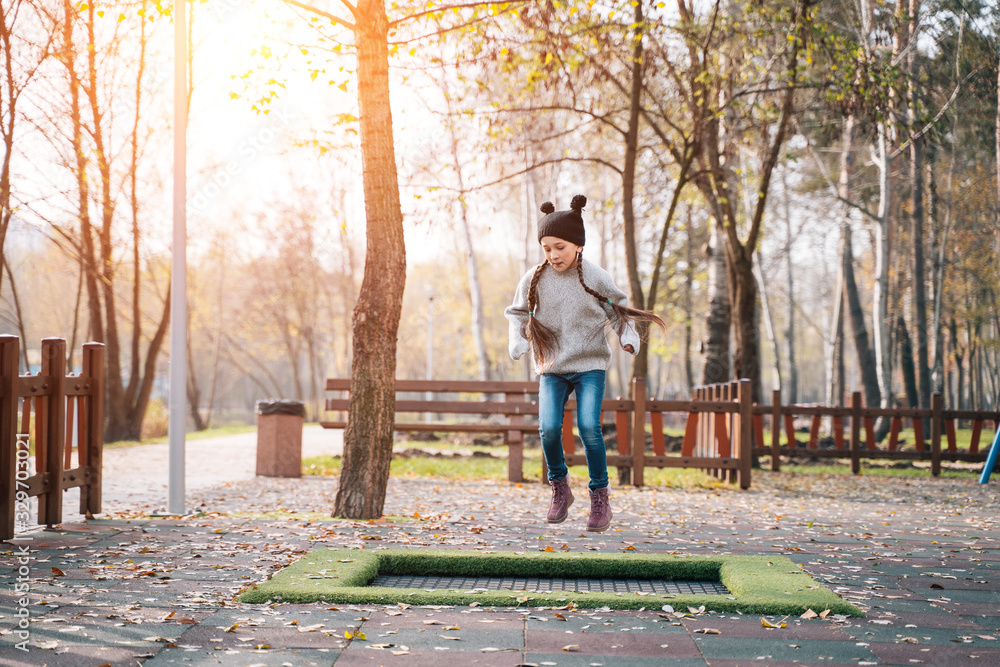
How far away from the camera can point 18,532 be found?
5.41m

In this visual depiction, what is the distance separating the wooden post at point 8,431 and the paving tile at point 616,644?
3.72m

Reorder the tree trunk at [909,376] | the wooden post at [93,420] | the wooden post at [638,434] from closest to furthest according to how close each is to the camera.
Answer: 1. the wooden post at [93,420]
2. the wooden post at [638,434]
3. the tree trunk at [909,376]

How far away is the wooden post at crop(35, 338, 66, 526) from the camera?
584 cm

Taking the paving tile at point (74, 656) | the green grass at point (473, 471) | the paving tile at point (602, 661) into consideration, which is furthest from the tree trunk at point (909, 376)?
the paving tile at point (74, 656)

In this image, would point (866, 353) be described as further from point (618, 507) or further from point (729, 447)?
point (618, 507)

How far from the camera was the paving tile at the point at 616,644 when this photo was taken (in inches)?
119

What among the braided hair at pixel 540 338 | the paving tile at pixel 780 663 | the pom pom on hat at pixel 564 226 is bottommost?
the paving tile at pixel 780 663

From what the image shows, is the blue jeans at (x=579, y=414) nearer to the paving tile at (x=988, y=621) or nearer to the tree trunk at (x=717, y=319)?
the paving tile at (x=988, y=621)

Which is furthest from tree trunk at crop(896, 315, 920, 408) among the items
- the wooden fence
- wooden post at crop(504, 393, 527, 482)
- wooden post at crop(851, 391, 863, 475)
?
the wooden fence

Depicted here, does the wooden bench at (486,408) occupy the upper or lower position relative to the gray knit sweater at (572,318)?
lower

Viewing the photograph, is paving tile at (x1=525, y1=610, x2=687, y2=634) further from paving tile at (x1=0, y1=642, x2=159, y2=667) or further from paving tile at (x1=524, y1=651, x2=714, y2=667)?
paving tile at (x1=0, y1=642, x2=159, y2=667)

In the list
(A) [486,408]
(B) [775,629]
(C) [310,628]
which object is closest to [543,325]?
(B) [775,629]

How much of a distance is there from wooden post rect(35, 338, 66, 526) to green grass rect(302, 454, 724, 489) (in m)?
4.52

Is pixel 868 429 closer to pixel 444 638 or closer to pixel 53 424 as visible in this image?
pixel 53 424
